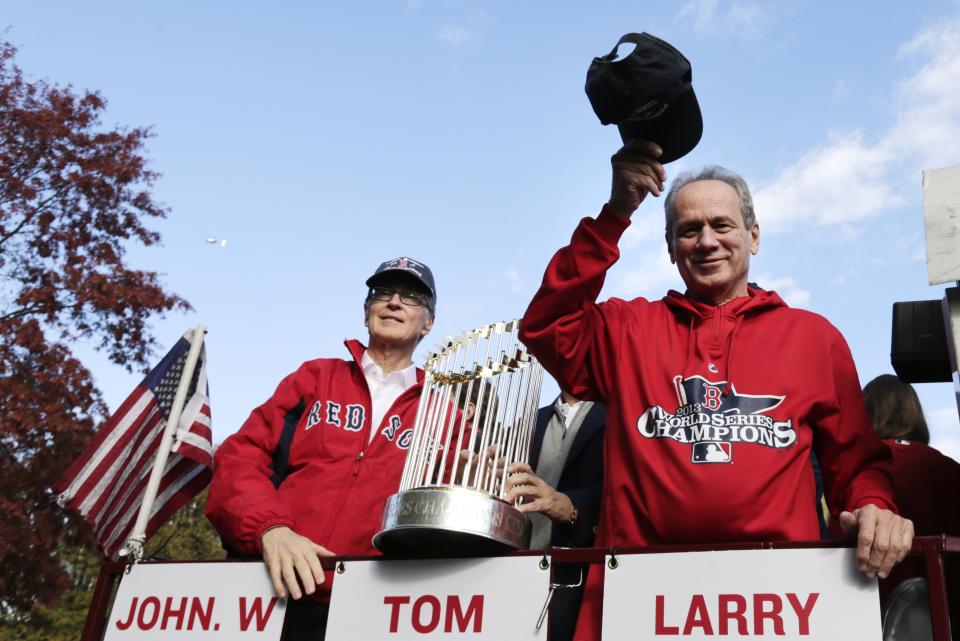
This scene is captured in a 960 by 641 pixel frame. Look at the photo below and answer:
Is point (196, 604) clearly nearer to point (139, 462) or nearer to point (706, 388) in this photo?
point (706, 388)

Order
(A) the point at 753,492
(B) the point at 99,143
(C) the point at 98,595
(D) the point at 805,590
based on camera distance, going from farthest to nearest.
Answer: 1. (B) the point at 99,143
2. (C) the point at 98,595
3. (A) the point at 753,492
4. (D) the point at 805,590

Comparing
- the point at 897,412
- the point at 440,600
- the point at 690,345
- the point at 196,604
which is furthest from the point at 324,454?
the point at 897,412

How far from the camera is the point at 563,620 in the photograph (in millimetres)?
Result: 2957

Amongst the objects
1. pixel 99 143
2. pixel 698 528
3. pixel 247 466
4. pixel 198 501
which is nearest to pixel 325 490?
pixel 247 466

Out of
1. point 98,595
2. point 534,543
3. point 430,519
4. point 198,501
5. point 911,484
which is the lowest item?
point 98,595

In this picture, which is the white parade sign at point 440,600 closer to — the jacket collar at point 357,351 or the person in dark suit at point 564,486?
the person in dark suit at point 564,486

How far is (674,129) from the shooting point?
2891mm

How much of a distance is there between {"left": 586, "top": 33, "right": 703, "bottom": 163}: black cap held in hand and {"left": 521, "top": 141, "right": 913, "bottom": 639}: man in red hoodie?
4.1 inches

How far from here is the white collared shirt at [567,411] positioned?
4129mm

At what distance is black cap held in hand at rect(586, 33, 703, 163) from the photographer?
8.89ft

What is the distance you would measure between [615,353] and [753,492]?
0.68m

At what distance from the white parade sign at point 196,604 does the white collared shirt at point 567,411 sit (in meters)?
1.55

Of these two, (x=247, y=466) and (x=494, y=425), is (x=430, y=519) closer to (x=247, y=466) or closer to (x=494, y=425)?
(x=494, y=425)

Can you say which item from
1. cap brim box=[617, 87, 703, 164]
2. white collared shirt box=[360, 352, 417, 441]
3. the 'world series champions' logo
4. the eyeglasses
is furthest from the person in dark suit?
cap brim box=[617, 87, 703, 164]
